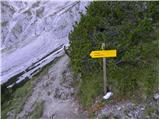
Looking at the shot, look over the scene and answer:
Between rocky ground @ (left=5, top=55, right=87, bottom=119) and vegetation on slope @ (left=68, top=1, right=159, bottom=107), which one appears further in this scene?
rocky ground @ (left=5, top=55, right=87, bottom=119)

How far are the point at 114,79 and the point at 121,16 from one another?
286 cm

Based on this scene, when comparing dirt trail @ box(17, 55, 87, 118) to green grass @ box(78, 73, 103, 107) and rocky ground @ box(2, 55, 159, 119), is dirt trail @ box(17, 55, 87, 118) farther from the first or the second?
green grass @ box(78, 73, 103, 107)

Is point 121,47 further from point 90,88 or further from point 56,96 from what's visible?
point 56,96

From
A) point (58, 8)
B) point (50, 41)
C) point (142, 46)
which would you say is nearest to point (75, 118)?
point (142, 46)

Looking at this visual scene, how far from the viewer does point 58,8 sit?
→ 3089cm

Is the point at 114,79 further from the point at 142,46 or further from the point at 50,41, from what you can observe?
the point at 50,41

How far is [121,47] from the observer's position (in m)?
12.1

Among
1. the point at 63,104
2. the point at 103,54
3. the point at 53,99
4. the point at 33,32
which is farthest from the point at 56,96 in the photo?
the point at 33,32

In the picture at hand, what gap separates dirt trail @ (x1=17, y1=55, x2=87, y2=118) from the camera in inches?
487

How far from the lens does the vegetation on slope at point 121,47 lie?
38.1 ft

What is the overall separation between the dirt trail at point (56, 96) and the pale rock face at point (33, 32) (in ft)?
10.3

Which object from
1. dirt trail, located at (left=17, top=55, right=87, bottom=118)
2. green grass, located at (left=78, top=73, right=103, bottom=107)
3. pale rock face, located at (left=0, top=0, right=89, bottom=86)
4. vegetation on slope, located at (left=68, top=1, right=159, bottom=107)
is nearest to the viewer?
vegetation on slope, located at (left=68, top=1, right=159, bottom=107)

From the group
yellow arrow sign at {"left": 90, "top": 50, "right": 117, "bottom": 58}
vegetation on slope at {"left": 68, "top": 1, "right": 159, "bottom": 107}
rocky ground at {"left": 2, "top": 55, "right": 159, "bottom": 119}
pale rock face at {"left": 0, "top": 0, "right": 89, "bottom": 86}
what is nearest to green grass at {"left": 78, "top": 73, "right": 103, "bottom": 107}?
vegetation on slope at {"left": 68, "top": 1, "right": 159, "bottom": 107}

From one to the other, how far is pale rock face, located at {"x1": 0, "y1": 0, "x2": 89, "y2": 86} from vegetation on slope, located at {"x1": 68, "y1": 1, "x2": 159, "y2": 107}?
6285mm
